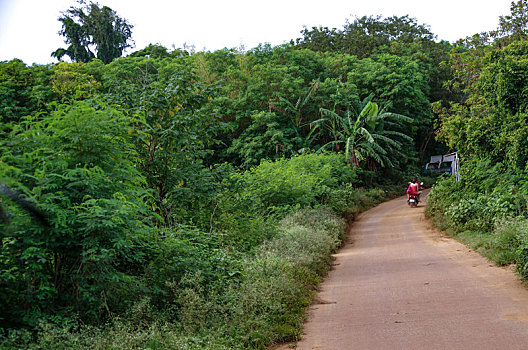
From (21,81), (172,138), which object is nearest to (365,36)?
(21,81)

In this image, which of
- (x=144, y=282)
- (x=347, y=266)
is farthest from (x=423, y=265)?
(x=144, y=282)

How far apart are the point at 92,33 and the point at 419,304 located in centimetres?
3822

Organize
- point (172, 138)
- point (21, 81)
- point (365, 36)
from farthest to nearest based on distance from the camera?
point (365, 36)
point (21, 81)
point (172, 138)

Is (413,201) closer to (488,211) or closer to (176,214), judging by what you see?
(488,211)

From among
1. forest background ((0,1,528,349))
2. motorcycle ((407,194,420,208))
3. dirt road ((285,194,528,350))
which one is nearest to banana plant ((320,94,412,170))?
motorcycle ((407,194,420,208))

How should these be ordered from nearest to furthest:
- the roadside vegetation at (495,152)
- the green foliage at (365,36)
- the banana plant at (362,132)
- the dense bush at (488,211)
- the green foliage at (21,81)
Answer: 1. the dense bush at (488,211)
2. the roadside vegetation at (495,152)
3. the green foliage at (21,81)
4. the banana plant at (362,132)
5. the green foliage at (365,36)

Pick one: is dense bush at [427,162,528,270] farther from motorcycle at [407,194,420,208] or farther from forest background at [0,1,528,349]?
motorcycle at [407,194,420,208]

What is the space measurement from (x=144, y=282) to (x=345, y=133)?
28709mm

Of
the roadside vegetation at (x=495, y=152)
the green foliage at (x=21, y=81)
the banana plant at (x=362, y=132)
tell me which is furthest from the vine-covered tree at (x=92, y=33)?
the roadside vegetation at (x=495, y=152)

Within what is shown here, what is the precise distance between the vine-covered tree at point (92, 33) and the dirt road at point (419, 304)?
108 feet

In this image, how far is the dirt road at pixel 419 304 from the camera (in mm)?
5566

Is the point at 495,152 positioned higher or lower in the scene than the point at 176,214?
higher

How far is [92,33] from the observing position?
39656 millimetres

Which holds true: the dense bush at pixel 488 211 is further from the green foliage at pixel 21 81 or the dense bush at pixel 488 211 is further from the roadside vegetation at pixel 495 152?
the green foliage at pixel 21 81
